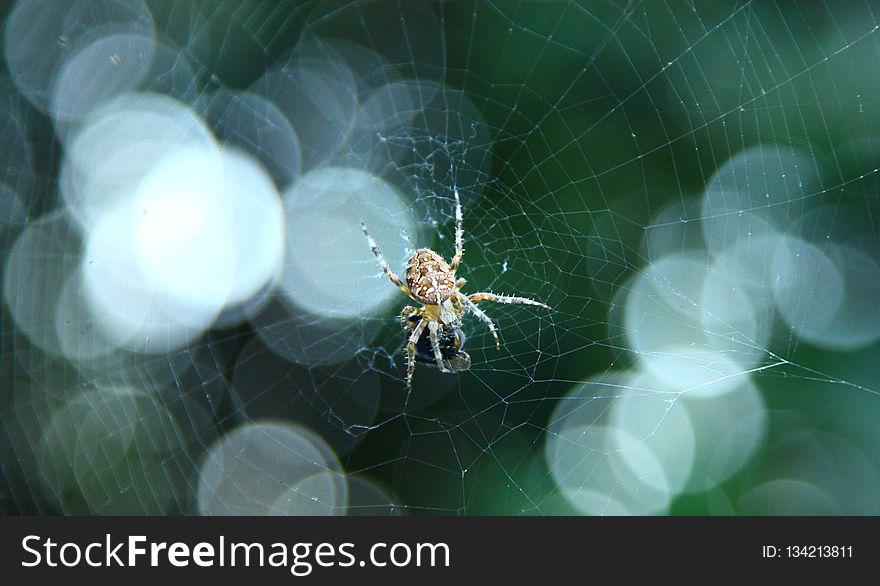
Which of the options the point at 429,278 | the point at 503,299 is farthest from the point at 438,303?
the point at 503,299

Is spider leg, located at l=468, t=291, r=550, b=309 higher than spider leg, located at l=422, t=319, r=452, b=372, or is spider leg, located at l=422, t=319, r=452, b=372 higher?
spider leg, located at l=468, t=291, r=550, b=309

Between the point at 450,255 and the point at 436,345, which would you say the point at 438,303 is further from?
the point at 450,255

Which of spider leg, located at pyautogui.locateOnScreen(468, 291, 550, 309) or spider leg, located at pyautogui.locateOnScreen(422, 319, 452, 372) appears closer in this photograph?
spider leg, located at pyautogui.locateOnScreen(422, 319, 452, 372)

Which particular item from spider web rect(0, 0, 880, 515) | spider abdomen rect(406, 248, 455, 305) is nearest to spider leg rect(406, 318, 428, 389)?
spider abdomen rect(406, 248, 455, 305)

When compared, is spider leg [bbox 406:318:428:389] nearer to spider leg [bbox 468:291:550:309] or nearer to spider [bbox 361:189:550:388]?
spider [bbox 361:189:550:388]

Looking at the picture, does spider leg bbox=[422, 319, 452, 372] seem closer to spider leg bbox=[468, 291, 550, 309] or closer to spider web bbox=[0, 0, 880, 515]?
spider leg bbox=[468, 291, 550, 309]
